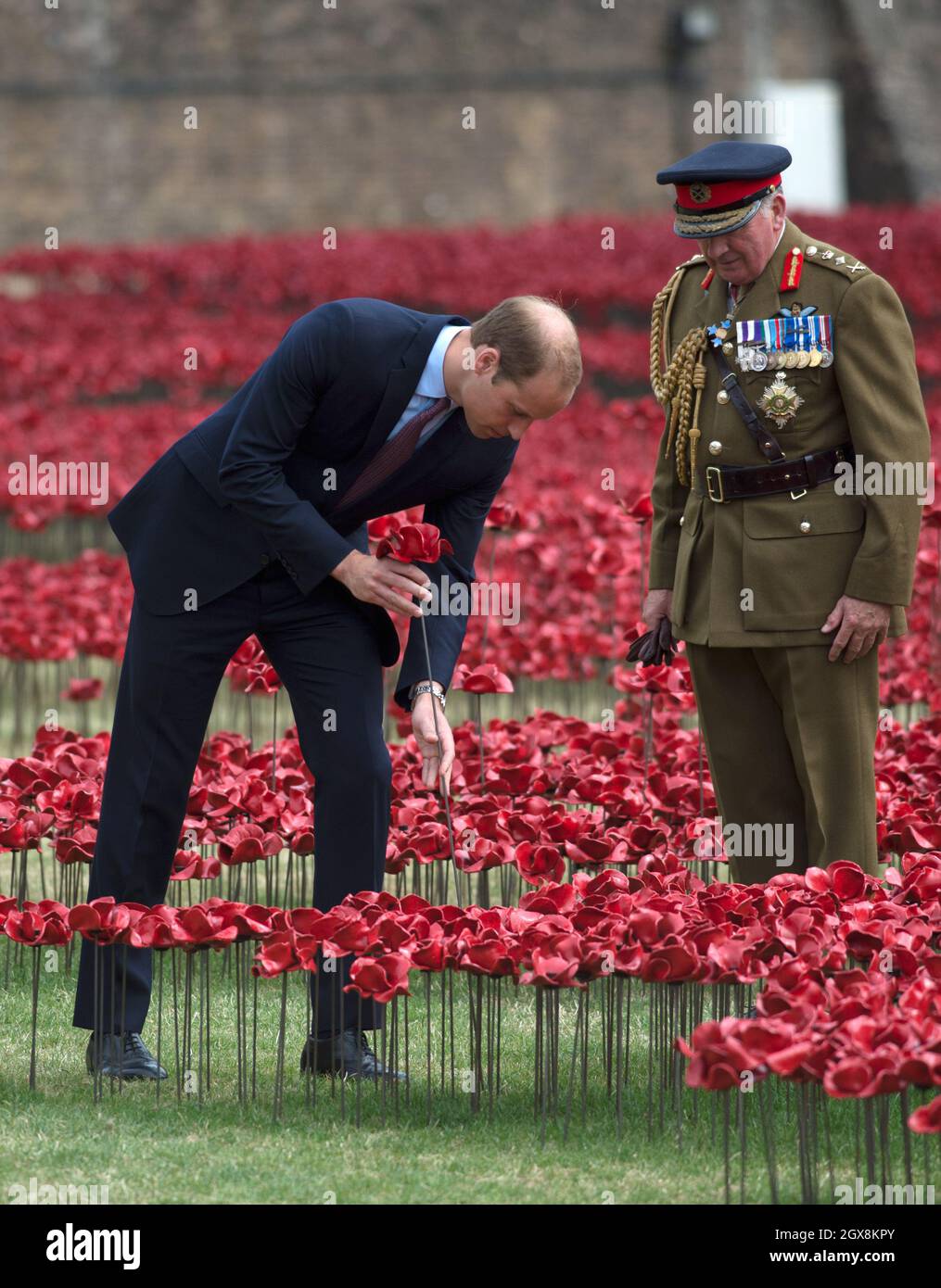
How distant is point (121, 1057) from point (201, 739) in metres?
0.71

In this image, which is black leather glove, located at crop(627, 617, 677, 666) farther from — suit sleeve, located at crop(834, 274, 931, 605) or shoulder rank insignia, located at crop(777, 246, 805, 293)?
shoulder rank insignia, located at crop(777, 246, 805, 293)

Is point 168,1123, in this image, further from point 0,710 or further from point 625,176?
point 625,176

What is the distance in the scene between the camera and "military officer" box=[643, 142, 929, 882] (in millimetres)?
4254

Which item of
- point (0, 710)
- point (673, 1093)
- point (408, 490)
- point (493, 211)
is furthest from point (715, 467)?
point (493, 211)

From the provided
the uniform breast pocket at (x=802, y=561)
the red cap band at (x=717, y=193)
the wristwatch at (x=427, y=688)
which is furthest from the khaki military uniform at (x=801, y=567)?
the wristwatch at (x=427, y=688)

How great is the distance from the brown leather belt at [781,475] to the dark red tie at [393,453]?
2.65ft

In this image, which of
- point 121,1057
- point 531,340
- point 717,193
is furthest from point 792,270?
point 121,1057

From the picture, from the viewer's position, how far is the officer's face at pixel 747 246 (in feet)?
14.0

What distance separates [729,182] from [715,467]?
667 millimetres

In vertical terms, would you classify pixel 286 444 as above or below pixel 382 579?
above

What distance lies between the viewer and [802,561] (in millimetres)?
4402

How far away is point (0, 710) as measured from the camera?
8.41m

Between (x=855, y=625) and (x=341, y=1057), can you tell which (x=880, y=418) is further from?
(x=341, y=1057)
